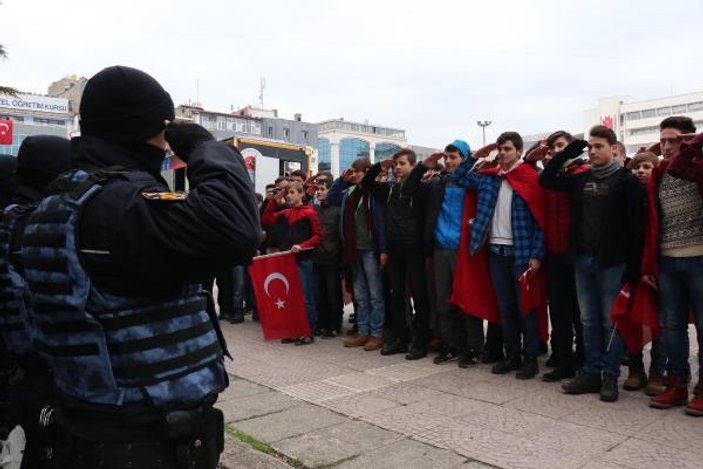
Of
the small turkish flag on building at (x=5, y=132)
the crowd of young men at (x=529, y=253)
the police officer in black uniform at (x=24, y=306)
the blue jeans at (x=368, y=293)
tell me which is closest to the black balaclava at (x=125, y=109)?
the police officer in black uniform at (x=24, y=306)

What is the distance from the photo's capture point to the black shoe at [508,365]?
5.34 meters

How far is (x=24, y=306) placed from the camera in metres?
2.63

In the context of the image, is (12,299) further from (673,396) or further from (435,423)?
(673,396)

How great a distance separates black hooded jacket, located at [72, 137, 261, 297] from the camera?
5.10ft

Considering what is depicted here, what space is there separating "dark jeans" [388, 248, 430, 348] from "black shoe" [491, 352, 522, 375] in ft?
3.09

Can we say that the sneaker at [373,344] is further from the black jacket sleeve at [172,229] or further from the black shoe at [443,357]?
the black jacket sleeve at [172,229]

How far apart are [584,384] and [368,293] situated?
271 centimetres

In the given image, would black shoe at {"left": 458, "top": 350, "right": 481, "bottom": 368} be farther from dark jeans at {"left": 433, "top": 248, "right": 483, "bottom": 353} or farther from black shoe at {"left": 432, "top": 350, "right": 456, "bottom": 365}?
black shoe at {"left": 432, "top": 350, "right": 456, "bottom": 365}

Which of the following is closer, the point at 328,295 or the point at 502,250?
the point at 502,250

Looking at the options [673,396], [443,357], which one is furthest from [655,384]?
[443,357]

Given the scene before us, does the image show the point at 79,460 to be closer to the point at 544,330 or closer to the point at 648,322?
the point at 648,322

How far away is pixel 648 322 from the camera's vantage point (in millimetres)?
4434

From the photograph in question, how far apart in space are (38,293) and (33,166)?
1681mm

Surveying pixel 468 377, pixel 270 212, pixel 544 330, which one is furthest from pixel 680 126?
pixel 270 212
